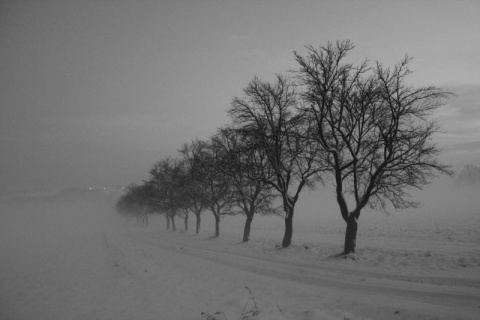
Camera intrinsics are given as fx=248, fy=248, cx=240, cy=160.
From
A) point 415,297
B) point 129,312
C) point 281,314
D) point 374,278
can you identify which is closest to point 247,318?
point 281,314

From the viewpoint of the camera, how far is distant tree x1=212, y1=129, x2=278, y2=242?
19.3 m

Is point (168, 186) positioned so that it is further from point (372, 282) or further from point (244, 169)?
point (372, 282)

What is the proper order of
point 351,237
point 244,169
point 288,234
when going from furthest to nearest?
point 244,169 → point 288,234 → point 351,237

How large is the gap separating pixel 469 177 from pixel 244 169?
6203 inches

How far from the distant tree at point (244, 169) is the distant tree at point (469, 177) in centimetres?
14648

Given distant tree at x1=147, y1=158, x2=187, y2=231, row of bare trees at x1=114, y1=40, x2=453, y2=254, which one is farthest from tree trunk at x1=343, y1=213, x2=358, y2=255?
distant tree at x1=147, y1=158, x2=187, y2=231

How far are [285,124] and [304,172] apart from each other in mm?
3798

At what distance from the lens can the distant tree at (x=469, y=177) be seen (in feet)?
399

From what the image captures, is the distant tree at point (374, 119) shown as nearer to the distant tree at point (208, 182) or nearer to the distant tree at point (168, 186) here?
the distant tree at point (208, 182)

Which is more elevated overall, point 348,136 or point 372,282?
point 348,136

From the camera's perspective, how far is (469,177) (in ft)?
413

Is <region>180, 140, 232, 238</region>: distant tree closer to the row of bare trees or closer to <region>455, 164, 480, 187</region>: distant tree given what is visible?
the row of bare trees

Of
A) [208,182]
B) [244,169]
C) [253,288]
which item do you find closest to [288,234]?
[244,169]

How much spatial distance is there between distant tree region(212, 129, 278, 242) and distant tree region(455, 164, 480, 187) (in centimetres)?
14648
